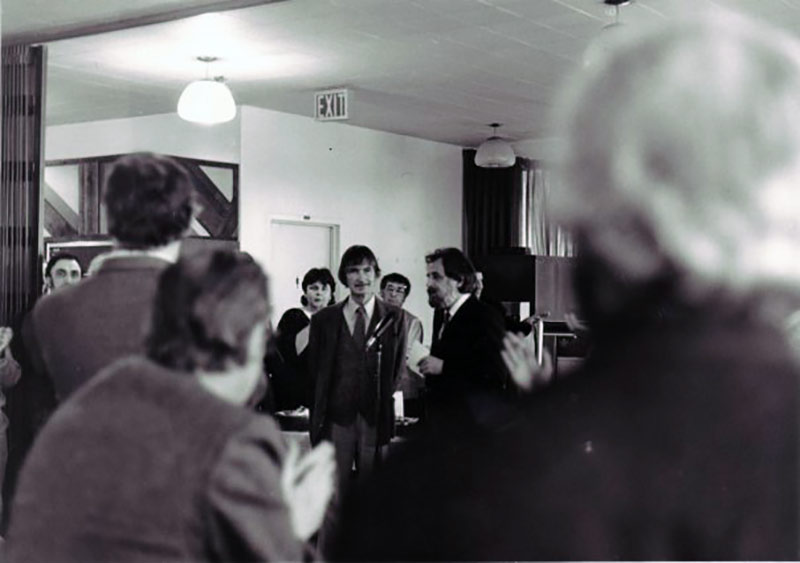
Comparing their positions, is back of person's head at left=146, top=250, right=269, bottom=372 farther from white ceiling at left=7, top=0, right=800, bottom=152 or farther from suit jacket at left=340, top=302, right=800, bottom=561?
white ceiling at left=7, top=0, right=800, bottom=152

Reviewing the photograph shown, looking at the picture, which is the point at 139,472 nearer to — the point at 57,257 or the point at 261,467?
the point at 261,467

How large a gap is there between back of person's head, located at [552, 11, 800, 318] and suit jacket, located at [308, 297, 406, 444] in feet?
14.1

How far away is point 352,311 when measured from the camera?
207 inches

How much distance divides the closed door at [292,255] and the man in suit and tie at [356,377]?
4.44 metres

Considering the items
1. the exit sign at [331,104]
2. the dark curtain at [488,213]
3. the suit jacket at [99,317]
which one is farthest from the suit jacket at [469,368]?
the dark curtain at [488,213]

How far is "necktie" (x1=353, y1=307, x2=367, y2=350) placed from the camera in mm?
5230

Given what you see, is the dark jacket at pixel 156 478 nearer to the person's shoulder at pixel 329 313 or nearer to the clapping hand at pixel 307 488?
the clapping hand at pixel 307 488

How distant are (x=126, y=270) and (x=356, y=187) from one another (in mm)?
8893

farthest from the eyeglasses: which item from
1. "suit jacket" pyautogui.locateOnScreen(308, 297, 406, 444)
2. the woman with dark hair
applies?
"suit jacket" pyautogui.locateOnScreen(308, 297, 406, 444)

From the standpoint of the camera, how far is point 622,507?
0.86 metres

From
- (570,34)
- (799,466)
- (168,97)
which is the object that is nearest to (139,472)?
(799,466)

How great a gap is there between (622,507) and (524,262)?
9.86m

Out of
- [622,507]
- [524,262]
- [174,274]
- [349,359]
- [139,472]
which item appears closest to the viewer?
[622,507]

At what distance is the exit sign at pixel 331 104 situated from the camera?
838 cm
